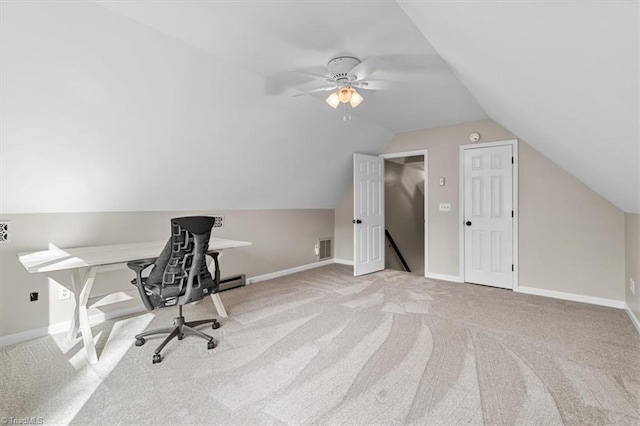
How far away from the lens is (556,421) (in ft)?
5.48

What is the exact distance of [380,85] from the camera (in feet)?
9.91

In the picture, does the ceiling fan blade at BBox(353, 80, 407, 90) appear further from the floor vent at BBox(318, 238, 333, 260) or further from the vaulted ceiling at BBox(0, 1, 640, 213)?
the floor vent at BBox(318, 238, 333, 260)

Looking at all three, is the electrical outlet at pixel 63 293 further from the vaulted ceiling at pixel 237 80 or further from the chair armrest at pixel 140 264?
the chair armrest at pixel 140 264

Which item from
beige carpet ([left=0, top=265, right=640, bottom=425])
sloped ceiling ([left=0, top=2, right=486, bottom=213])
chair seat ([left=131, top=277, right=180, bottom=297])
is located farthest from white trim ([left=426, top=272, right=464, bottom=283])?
chair seat ([left=131, top=277, right=180, bottom=297])

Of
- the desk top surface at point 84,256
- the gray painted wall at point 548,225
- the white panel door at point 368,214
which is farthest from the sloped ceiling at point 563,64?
the desk top surface at point 84,256

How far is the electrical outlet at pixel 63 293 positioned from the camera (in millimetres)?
2926

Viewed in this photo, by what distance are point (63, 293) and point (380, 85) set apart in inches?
148

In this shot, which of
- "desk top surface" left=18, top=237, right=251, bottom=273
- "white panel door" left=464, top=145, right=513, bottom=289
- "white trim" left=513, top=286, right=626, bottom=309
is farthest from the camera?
"white panel door" left=464, top=145, right=513, bottom=289

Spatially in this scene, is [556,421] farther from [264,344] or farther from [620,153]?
[264,344]

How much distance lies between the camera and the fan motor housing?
260cm

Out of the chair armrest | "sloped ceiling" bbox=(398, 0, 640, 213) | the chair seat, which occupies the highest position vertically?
"sloped ceiling" bbox=(398, 0, 640, 213)

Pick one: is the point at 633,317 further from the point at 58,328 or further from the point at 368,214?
the point at 58,328

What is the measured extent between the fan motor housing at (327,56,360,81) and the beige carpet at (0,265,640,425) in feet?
7.78

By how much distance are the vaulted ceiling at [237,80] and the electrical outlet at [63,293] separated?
783 millimetres
